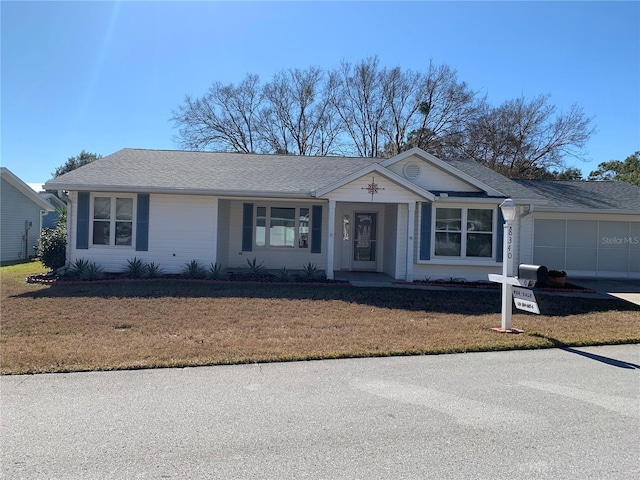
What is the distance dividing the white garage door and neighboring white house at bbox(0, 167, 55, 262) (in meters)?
22.1

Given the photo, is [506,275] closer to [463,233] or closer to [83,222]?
[463,233]

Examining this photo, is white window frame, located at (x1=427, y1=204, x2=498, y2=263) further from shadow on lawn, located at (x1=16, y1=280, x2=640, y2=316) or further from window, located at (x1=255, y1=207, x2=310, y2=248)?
window, located at (x1=255, y1=207, x2=310, y2=248)

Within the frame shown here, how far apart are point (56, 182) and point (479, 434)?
1313cm

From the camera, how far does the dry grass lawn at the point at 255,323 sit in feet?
20.9

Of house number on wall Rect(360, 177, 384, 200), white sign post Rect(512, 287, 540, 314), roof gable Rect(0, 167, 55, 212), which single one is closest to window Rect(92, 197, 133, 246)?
house number on wall Rect(360, 177, 384, 200)

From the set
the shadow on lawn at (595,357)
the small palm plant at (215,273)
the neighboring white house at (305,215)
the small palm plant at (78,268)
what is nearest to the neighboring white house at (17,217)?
the neighboring white house at (305,215)

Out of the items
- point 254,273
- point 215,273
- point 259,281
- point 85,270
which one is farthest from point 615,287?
point 85,270

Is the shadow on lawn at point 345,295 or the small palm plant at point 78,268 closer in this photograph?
the shadow on lawn at point 345,295

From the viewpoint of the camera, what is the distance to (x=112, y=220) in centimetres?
1387

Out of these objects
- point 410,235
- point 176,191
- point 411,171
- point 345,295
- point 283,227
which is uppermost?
point 411,171

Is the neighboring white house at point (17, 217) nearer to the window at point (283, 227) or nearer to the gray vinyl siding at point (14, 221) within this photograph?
the gray vinyl siding at point (14, 221)

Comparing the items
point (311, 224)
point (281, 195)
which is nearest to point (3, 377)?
point (281, 195)

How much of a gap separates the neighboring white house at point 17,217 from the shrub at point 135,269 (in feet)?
35.1

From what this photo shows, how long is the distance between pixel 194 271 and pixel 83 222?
3.62m
